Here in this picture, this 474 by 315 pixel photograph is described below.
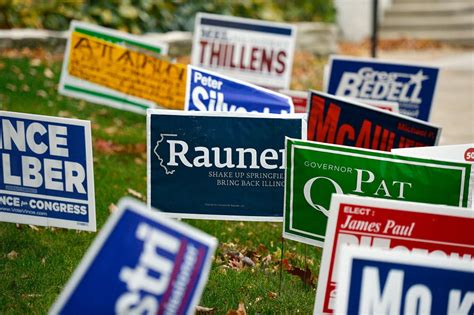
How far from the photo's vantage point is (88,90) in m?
8.69

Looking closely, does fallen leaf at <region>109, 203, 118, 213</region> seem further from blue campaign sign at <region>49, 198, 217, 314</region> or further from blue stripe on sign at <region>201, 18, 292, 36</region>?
blue campaign sign at <region>49, 198, 217, 314</region>

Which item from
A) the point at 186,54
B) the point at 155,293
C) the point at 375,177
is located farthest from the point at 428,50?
the point at 155,293

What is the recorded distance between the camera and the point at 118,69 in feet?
28.1

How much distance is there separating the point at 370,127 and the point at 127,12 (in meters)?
8.77

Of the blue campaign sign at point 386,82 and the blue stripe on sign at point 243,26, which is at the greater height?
the blue stripe on sign at point 243,26

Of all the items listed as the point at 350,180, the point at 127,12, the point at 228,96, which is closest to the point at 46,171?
the point at 228,96

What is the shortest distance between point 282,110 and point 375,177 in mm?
1562

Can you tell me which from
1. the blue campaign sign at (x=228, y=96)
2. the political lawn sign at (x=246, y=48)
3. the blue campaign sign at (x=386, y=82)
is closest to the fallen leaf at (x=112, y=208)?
the blue campaign sign at (x=228, y=96)

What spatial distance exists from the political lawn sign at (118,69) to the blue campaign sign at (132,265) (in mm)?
4836

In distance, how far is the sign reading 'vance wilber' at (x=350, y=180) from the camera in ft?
16.6

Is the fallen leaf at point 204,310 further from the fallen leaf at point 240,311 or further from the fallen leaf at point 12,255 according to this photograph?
the fallen leaf at point 12,255

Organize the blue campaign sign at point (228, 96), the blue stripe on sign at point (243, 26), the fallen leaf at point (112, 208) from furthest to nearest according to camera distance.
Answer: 1. the blue stripe on sign at point (243, 26)
2. the fallen leaf at point (112, 208)
3. the blue campaign sign at point (228, 96)

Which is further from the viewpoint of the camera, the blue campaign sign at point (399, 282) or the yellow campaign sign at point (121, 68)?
the yellow campaign sign at point (121, 68)

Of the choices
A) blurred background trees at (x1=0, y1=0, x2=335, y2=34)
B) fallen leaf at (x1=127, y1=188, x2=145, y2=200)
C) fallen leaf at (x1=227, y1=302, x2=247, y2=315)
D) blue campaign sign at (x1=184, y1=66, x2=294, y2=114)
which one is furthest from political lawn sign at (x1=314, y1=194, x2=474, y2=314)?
blurred background trees at (x1=0, y1=0, x2=335, y2=34)
